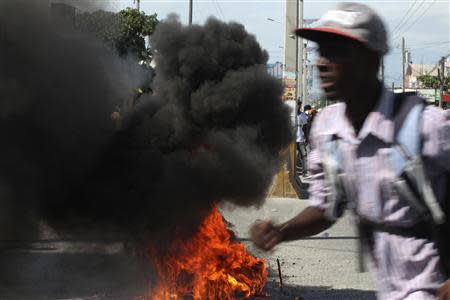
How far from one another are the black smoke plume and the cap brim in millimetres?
3624

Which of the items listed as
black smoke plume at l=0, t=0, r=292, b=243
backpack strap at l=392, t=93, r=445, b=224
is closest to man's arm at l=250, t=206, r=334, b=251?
backpack strap at l=392, t=93, r=445, b=224

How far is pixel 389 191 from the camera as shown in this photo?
198 centimetres

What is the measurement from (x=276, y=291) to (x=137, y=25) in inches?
629

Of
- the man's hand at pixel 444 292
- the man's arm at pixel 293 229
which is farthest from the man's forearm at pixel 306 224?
the man's hand at pixel 444 292

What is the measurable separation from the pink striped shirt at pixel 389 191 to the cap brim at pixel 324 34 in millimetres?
206

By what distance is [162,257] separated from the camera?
5.31 metres

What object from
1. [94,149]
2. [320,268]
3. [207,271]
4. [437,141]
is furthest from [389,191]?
[320,268]

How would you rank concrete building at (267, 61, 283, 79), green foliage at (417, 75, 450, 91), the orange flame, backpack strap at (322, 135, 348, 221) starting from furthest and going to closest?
green foliage at (417, 75, 450, 91)
concrete building at (267, 61, 283, 79)
the orange flame
backpack strap at (322, 135, 348, 221)

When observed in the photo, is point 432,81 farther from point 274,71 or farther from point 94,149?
point 94,149

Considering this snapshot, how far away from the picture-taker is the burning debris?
5469mm

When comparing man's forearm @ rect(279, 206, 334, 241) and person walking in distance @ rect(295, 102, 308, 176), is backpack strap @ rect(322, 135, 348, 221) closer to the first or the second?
man's forearm @ rect(279, 206, 334, 241)

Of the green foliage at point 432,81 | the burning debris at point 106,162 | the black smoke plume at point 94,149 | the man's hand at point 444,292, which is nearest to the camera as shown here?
the man's hand at point 444,292

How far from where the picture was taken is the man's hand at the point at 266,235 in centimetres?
232

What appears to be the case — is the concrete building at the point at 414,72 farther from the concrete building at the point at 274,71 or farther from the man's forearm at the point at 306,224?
the man's forearm at the point at 306,224
